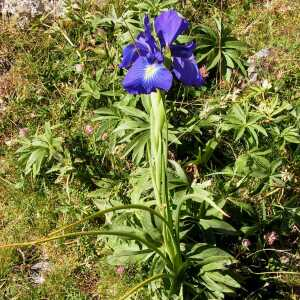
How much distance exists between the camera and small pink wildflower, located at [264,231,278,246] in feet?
8.79

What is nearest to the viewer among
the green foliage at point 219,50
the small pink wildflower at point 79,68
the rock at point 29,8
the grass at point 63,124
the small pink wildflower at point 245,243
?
the small pink wildflower at point 245,243

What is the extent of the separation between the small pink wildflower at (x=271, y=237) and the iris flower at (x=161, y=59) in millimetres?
953

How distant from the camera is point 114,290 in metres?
2.79

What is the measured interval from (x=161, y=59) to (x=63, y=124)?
1.40m

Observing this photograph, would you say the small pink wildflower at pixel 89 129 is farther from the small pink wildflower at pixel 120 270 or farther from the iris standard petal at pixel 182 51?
the iris standard petal at pixel 182 51

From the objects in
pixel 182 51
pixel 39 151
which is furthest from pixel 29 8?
pixel 182 51

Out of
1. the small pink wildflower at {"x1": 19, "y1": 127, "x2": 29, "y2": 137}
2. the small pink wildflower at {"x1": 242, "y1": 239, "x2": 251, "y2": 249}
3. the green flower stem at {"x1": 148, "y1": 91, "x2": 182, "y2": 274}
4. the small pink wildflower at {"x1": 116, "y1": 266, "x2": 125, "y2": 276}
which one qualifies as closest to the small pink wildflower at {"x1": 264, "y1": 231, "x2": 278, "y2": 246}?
the small pink wildflower at {"x1": 242, "y1": 239, "x2": 251, "y2": 249}

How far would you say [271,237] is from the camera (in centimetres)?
268

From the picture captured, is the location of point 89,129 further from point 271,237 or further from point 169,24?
point 169,24

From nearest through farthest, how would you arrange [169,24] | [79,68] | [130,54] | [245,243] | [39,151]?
[169,24], [130,54], [245,243], [39,151], [79,68]

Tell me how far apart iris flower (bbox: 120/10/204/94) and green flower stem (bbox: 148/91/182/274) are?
0.06 meters

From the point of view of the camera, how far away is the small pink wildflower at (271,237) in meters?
2.68

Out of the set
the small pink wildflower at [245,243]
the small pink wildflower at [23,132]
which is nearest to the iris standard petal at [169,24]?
the small pink wildflower at [245,243]

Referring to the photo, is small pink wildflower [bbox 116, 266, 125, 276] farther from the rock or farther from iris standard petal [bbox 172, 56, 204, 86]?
the rock
